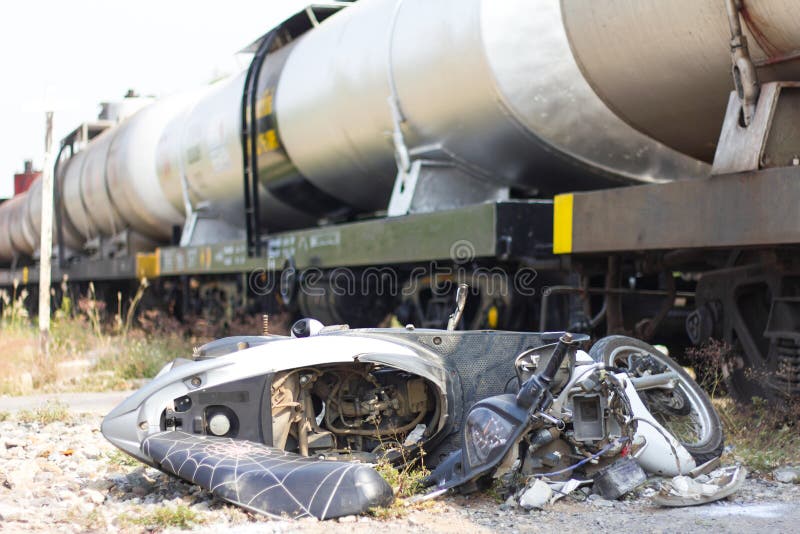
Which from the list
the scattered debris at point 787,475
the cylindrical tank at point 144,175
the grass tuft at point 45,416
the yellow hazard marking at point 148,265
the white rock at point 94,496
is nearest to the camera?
the white rock at point 94,496

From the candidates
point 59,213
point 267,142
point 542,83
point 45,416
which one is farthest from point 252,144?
point 59,213

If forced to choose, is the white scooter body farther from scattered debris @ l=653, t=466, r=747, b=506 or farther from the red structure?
the red structure

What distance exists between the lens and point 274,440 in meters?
3.93

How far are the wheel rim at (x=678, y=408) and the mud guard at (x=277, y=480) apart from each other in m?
1.44

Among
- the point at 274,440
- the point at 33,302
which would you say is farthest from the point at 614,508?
the point at 33,302

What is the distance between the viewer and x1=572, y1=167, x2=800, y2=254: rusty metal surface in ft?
14.0

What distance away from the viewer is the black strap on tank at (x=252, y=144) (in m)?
9.53

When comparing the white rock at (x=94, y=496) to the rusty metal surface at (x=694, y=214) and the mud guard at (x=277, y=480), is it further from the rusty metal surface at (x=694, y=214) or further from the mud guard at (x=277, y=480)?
the rusty metal surface at (x=694, y=214)

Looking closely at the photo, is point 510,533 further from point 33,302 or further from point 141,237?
point 33,302

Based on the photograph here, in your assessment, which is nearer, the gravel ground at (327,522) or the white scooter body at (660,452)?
the gravel ground at (327,522)

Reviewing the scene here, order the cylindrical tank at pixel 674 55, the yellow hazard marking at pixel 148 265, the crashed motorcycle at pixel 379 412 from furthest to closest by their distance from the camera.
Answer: the yellow hazard marking at pixel 148 265 < the cylindrical tank at pixel 674 55 < the crashed motorcycle at pixel 379 412

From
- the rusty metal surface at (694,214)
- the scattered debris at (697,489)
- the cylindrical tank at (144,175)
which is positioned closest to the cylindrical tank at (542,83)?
the rusty metal surface at (694,214)

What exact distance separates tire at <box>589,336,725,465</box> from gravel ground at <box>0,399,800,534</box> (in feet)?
0.79

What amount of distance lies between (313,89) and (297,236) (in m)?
1.38
